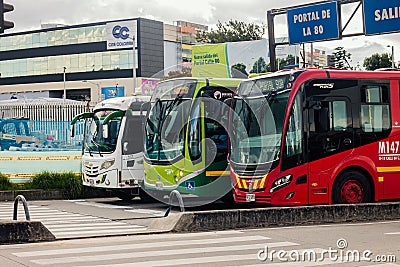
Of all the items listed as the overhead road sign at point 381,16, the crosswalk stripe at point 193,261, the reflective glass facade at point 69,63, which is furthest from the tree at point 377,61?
the crosswalk stripe at point 193,261

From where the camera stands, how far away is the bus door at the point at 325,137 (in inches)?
675

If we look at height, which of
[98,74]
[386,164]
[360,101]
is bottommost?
[386,164]

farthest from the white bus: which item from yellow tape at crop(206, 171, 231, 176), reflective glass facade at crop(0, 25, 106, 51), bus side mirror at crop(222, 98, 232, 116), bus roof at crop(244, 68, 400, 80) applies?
reflective glass facade at crop(0, 25, 106, 51)

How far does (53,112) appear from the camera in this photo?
1364 inches

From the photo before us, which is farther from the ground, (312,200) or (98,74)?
(98,74)

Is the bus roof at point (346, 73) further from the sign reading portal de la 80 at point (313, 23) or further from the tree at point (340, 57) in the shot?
the tree at point (340, 57)

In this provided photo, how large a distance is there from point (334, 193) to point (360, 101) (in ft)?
7.78

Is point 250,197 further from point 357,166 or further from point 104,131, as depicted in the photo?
point 104,131

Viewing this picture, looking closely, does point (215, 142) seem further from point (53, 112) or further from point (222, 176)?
point (53, 112)

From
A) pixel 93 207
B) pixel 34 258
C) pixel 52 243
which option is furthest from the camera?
pixel 93 207

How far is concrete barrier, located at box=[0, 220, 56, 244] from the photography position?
12836mm

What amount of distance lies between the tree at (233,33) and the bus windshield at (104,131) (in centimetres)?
7690

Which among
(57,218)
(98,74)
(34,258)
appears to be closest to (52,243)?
(34,258)

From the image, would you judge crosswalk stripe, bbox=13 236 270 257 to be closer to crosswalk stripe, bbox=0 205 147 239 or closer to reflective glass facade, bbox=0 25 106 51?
crosswalk stripe, bbox=0 205 147 239
